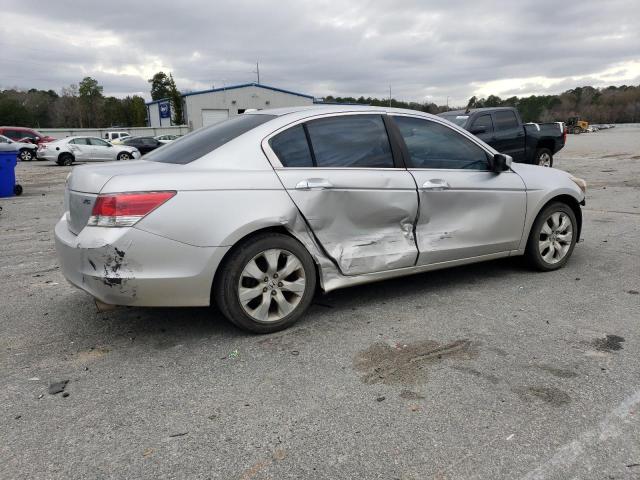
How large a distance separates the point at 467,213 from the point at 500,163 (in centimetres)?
60

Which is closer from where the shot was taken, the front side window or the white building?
the front side window

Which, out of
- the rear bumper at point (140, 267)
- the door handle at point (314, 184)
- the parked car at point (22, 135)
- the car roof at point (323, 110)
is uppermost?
the parked car at point (22, 135)

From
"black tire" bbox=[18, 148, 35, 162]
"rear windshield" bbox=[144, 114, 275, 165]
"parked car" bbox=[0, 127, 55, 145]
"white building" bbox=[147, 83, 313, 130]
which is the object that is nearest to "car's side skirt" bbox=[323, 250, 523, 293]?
"rear windshield" bbox=[144, 114, 275, 165]

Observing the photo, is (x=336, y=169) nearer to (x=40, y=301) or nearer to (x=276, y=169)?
(x=276, y=169)

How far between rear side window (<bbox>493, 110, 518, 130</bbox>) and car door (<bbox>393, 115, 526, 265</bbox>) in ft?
28.2

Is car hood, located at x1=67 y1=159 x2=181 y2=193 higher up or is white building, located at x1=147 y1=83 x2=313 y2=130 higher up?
white building, located at x1=147 y1=83 x2=313 y2=130

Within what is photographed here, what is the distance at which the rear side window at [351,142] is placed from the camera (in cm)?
390

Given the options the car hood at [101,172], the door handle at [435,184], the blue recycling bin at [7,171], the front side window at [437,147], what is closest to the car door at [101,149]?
the blue recycling bin at [7,171]

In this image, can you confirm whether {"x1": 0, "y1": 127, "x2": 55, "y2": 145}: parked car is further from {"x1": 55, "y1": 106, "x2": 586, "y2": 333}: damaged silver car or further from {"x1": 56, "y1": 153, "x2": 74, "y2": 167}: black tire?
{"x1": 55, "y1": 106, "x2": 586, "y2": 333}: damaged silver car

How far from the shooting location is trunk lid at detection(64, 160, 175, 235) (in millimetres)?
3312

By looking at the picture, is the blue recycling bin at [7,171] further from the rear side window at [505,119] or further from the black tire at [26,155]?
the black tire at [26,155]

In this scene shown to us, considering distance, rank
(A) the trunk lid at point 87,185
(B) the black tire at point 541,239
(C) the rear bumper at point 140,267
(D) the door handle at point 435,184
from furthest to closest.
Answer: (B) the black tire at point 541,239 < (D) the door handle at point 435,184 < (A) the trunk lid at point 87,185 < (C) the rear bumper at point 140,267

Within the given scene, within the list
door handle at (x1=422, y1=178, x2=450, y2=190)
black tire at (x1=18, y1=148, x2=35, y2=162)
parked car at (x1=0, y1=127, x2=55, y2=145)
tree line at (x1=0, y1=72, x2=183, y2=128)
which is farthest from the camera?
tree line at (x1=0, y1=72, x2=183, y2=128)

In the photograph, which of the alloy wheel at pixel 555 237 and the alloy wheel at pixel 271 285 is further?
the alloy wheel at pixel 555 237
